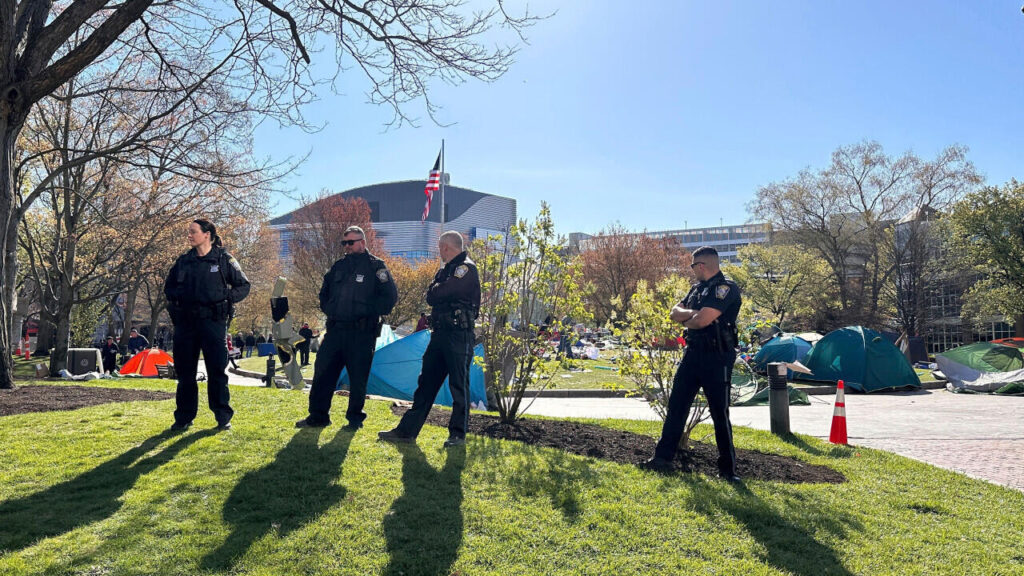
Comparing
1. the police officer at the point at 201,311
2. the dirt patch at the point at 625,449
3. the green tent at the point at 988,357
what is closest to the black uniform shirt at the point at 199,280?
the police officer at the point at 201,311

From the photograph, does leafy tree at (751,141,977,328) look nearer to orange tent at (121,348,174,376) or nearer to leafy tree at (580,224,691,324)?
leafy tree at (580,224,691,324)

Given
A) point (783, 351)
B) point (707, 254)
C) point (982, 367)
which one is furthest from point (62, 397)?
point (982, 367)

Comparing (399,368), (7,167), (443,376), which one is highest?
(7,167)

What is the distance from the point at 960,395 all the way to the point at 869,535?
15001 millimetres

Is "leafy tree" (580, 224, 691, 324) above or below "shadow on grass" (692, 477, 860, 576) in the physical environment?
above

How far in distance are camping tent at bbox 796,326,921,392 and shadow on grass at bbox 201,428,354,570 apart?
15.6 meters

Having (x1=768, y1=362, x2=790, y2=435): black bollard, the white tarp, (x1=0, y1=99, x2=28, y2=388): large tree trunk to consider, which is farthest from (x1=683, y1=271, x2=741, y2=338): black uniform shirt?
the white tarp

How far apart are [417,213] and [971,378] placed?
398ft

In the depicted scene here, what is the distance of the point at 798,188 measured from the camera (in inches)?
1549

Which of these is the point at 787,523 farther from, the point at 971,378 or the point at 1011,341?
the point at 1011,341

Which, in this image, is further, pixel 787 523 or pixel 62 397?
pixel 62 397

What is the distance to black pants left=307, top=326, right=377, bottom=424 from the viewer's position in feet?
19.0

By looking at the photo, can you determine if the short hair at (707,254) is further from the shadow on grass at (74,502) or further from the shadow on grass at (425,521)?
the shadow on grass at (74,502)

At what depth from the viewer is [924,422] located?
10.5 metres
